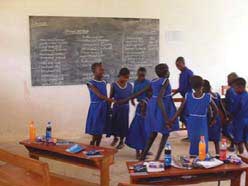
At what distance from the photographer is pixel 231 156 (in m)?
3.34

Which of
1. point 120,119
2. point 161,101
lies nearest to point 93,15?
point 120,119

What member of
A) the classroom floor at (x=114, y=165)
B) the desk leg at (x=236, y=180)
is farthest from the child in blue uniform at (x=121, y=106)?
the desk leg at (x=236, y=180)

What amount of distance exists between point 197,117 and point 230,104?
1.00m

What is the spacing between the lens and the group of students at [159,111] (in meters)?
4.27

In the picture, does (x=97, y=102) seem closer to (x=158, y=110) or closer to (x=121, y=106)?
(x=121, y=106)

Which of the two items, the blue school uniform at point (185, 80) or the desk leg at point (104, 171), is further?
the blue school uniform at point (185, 80)

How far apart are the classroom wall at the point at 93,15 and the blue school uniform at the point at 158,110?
6.55 ft

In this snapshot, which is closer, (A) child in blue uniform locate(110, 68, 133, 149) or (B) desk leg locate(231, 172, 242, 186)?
(B) desk leg locate(231, 172, 242, 186)

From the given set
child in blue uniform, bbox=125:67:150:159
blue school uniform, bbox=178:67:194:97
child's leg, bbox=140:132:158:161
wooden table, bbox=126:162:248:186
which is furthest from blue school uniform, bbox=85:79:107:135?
wooden table, bbox=126:162:248:186

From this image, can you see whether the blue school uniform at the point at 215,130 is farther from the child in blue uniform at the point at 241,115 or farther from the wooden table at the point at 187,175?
the wooden table at the point at 187,175

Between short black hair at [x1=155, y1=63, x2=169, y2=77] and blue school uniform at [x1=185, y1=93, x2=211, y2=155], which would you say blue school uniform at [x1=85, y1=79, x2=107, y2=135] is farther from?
blue school uniform at [x1=185, y1=93, x2=211, y2=155]

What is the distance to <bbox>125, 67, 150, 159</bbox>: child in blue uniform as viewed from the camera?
4.89m

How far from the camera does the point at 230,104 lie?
16.6 ft

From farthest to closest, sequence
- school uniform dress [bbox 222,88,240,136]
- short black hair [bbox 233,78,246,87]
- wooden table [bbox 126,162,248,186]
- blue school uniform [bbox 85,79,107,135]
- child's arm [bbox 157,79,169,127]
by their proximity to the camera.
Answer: blue school uniform [bbox 85,79,107,135] → school uniform dress [bbox 222,88,240,136] → short black hair [bbox 233,78,246,87] → child's arm [bbox 157,79,169,127] → wooden table [bbox 126,162,248,186]
